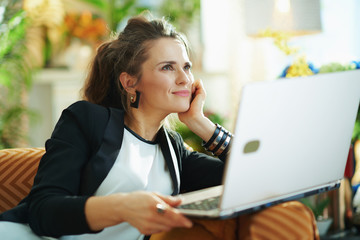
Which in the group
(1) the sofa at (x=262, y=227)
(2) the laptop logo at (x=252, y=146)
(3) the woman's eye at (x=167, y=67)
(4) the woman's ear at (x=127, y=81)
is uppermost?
(3) the woman's eye at (x=167, y=67)

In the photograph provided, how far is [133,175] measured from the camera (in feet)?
4.46

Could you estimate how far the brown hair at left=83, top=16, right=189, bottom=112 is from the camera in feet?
5.08

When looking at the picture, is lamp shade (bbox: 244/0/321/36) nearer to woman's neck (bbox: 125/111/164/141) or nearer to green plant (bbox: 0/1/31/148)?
woman's neck (bbox: 125/111/164/141)

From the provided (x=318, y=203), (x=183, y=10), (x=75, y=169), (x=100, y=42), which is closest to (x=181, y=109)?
(x=75, y=169)

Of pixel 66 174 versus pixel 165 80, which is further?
pixel 165 80

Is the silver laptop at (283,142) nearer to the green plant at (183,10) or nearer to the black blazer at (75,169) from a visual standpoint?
the black blazer at (75,169)

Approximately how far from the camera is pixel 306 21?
93.7 inches

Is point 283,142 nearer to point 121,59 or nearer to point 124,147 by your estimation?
point 124,147

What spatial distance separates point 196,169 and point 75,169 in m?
0.48

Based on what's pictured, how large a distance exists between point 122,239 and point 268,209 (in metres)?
0.53

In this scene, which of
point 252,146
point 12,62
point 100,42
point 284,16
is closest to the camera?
point 252,146

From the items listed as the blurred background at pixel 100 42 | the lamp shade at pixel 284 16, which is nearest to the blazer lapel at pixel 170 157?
the lamp shade at pixel 284 16

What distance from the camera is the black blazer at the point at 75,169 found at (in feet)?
3.49

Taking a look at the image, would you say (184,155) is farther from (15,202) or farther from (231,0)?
(231,0)
